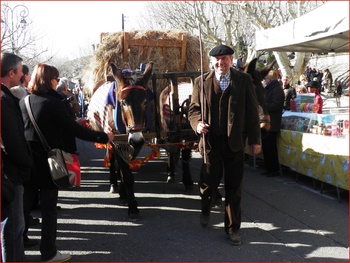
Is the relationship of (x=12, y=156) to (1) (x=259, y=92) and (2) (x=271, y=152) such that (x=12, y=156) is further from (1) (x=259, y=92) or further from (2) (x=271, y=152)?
(2) (x=271, y=152)

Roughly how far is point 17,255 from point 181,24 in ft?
90.3

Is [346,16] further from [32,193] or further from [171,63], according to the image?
[32,193]

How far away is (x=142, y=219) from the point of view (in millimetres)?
4867

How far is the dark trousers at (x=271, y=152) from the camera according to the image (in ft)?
23.5

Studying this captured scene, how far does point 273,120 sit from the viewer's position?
7039mm

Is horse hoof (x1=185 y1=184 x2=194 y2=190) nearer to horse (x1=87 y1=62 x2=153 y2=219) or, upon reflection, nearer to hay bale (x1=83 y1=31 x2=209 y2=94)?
horse (x1=87 y1=62 x2=153 y2=219)

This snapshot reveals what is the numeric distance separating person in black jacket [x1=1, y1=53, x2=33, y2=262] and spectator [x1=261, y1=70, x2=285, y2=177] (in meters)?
4.76

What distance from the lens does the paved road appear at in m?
3.81

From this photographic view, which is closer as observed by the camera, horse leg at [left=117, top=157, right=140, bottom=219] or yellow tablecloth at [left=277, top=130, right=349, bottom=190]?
horse leg at [left=117, top=157, right=140, bottom=219]

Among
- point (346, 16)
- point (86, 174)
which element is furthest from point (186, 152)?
point (346, 16)

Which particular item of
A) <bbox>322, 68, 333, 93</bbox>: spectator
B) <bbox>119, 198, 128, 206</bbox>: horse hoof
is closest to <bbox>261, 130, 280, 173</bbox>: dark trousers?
<bbox>119, 198, 128, 206</bbox>: horse hoof

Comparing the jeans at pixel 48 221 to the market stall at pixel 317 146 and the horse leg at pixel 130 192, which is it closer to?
the horse leg at pixel 130 192

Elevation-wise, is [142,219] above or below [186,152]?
below

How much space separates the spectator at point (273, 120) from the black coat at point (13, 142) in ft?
15.6
